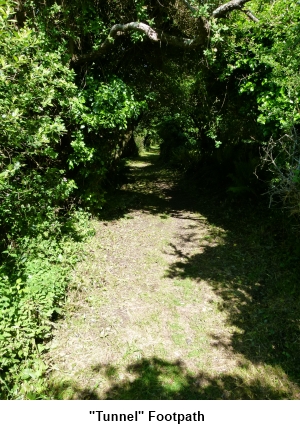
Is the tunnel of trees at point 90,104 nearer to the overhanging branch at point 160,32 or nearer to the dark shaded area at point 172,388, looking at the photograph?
the overhanging branch at point 160,32

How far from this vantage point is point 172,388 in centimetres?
318

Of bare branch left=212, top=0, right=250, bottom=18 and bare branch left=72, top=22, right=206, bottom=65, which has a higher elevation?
bare branch left=212, top=0, right=250, bottom=18

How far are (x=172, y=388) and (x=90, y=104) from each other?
5.36m

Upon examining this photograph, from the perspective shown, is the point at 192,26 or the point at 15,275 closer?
the point at 15,275

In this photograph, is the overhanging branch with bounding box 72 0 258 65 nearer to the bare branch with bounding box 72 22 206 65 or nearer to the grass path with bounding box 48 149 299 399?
the bare branch with bounding box 72 22 206 65

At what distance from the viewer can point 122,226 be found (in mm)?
7094

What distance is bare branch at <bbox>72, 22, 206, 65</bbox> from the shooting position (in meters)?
5.49

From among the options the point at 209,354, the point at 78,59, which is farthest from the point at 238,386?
the point at 78,59

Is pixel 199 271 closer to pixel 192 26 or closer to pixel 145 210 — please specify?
pixel 145 210

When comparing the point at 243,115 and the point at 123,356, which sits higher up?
the point at 243,115

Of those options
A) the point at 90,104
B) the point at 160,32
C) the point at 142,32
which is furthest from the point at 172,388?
the point at 160,32

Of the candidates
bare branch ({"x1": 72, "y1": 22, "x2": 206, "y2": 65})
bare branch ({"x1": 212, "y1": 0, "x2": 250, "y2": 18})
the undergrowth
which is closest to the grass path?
the undergrowth

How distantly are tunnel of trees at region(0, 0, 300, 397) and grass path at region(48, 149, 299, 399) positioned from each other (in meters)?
0.49

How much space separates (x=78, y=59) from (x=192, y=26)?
2.89 metres
